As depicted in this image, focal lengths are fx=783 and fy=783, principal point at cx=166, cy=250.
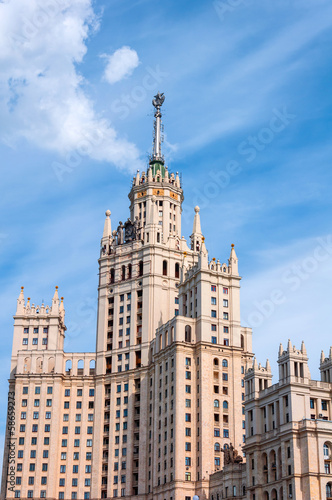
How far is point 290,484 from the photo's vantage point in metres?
117

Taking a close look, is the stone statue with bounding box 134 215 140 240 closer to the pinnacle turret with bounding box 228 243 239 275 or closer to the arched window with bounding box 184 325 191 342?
the pinnacle turret with bounding box 228 243 239 275

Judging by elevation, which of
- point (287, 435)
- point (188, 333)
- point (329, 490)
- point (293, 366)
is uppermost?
point (188, 333)

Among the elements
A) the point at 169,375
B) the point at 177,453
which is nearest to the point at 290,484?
the point at 177,453

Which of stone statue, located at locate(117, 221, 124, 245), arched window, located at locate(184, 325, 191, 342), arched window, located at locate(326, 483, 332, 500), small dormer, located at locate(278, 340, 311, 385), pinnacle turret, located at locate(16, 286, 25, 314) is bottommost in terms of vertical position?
arched window, located at locate(326, 483, 332, 500)

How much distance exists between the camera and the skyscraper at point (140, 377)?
15425 cm

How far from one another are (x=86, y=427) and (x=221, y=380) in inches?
1589

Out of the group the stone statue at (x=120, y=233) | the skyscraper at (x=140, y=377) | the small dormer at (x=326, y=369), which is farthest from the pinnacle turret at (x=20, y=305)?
the small dormer at (x=326, y=369)

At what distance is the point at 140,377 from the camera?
175875 mm

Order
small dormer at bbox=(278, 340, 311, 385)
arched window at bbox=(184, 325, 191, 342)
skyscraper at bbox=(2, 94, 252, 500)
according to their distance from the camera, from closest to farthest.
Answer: small dormer at bbox=(278, 340, 311, 385) < skyscraper at bbox=(2, 94, 252, 500) < arched window at bbox=(184, 325, 191, 342)

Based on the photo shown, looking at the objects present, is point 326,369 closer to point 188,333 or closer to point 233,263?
point 188,333

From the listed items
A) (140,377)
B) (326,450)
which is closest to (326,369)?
(326,450)

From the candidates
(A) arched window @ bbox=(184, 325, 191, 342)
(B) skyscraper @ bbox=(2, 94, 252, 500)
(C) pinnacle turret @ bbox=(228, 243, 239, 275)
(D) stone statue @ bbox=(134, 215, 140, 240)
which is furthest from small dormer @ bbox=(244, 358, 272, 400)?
(D) stone statue @ bbox=(134, 215, 140, 240)

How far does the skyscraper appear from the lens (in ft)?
506

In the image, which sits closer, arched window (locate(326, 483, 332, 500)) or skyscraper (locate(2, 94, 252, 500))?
arched window (locate(326, 483, 332, 500))
